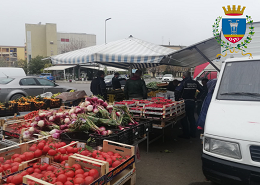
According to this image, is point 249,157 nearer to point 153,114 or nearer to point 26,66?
point 153,114

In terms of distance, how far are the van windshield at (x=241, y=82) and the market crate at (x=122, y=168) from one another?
184 centimetres

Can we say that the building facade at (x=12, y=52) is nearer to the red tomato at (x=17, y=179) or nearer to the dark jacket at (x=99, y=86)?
the dark jacket at (x=99, y=86)

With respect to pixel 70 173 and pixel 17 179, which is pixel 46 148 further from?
pixel 70 173

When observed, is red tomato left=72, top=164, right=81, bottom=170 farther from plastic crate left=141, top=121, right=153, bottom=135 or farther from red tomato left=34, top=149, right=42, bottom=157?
plastic crate left=141, top=121, right=153, bottom=135

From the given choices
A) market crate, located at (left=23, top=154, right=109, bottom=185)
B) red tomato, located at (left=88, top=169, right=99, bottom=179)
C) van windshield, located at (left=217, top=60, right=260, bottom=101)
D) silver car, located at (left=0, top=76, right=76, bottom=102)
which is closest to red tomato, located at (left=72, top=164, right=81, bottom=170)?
market crate, located at (left=23, top=154, right=109, bottom=185)

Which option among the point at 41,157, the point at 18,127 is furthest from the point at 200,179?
the point at 18,127

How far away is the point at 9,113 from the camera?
668 centimetres

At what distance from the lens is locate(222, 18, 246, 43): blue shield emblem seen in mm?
5068

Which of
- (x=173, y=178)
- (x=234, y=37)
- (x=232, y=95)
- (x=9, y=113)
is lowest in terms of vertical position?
(x=173, y=178)

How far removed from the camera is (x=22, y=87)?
34.2ft

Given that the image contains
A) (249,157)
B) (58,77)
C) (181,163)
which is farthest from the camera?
(58,77)

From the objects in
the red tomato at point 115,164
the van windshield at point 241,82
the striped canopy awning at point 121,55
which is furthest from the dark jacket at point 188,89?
the red tomato at point 115,164

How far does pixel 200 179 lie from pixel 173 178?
49cm

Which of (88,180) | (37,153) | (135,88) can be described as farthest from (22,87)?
(88,180)
